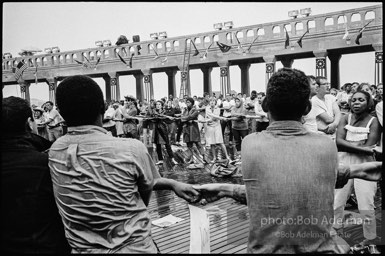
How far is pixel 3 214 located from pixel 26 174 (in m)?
0.22

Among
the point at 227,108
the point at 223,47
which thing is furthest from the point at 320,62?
the point at 227,108

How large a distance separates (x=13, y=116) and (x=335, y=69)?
2118 centimetres

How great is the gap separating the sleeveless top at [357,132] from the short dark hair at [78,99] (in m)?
3.08

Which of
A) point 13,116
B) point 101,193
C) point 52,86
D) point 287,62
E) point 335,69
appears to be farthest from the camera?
point 52,86

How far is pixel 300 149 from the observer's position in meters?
1.79

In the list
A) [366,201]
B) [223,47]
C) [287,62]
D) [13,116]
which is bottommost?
[366,201]

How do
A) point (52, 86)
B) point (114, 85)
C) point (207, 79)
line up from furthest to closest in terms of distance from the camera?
1. point (52, 86)
2. point (114, 85)
3. point (207, 79)

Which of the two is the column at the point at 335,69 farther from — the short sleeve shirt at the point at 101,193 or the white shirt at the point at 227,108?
the short sleeve shirt at the point at 101,193

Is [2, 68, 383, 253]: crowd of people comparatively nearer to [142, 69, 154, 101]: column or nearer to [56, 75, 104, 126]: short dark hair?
[56, 75, 104, 126]: short dark hair

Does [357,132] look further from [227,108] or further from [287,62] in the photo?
[287,62]

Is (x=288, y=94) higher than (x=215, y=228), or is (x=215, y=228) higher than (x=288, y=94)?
(x=288, y=94)

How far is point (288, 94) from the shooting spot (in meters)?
1.85

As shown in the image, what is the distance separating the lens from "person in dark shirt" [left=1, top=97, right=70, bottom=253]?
1.88 m

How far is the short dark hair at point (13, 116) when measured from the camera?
2.12 meters
